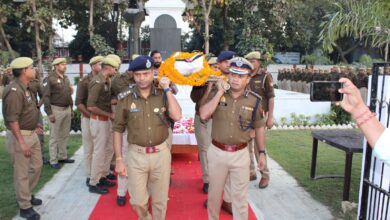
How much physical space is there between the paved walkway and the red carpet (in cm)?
17

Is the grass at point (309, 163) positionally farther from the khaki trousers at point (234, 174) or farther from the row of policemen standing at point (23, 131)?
the row of policemen standing at point (23, 131)

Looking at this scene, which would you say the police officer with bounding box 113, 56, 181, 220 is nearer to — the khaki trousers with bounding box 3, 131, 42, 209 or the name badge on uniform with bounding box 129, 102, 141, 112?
the name badge on uniform with bounding box 129, 102, 141, 112

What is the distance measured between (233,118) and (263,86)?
1.86 meters

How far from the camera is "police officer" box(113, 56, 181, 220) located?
11.6 ft

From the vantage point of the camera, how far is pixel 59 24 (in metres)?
28.4

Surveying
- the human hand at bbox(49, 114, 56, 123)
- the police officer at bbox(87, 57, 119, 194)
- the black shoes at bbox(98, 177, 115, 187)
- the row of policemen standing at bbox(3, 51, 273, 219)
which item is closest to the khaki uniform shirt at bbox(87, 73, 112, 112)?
the police officer at bbox(87, 57, 119, 194)

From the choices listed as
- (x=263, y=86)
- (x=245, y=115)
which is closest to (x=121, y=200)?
(x=245, y=115)

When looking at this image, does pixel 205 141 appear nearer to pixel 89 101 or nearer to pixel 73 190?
pixel 89 101

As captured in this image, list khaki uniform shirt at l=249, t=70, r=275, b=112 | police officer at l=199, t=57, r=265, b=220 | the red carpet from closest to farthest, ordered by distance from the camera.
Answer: police officer at l=199, t=57, r=265, b=220, the red carpet, khaki uniform shirt at l=249, t=70, r=275, b=112

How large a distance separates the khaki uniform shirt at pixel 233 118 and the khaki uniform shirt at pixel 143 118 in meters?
0.52

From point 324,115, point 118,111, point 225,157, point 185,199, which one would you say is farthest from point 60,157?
point 324,115

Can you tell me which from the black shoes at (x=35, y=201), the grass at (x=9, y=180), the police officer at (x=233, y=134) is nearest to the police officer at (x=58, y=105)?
the grass at (x=9, y=180)

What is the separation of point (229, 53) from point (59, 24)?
26713 mm

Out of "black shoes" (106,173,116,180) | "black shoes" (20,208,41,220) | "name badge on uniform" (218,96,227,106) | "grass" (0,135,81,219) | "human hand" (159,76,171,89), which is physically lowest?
"grass" (0,135,81,219)
